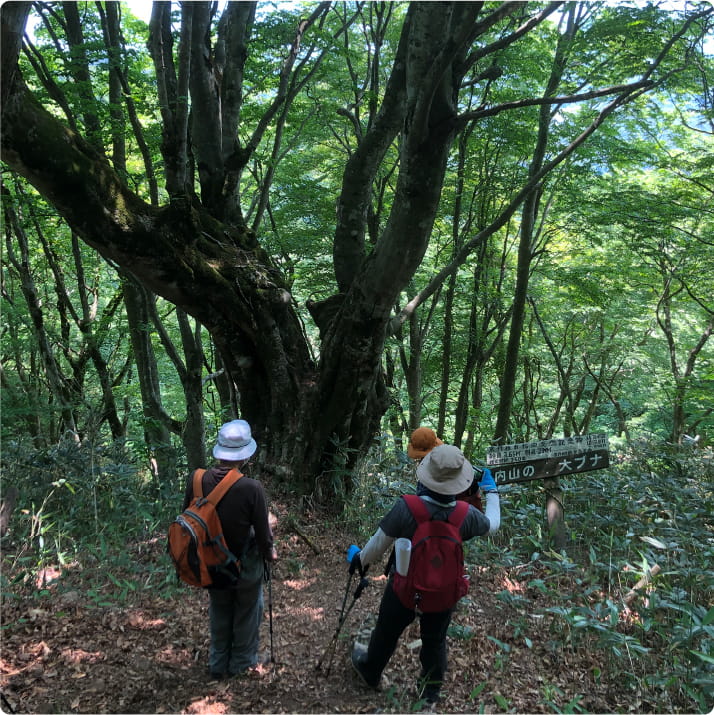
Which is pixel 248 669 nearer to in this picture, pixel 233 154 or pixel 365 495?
pixel 365 495

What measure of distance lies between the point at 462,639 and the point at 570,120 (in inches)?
362

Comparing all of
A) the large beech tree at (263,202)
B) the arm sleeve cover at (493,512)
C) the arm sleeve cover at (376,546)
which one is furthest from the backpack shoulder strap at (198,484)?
the large beech tree at (263,202)

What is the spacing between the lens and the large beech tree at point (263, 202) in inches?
166

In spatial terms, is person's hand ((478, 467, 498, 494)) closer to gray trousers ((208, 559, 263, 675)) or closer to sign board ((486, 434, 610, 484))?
sign board ((486, 434, 610, 484))

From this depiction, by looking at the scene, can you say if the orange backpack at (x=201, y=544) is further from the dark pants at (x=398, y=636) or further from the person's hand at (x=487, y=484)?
the person's hand at (x=487, y=484)

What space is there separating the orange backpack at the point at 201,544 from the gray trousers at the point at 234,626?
0.26 meters

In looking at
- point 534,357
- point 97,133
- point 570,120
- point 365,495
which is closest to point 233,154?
point 97,133

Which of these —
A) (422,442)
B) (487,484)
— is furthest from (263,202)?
(487,484)

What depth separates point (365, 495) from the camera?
6.13m

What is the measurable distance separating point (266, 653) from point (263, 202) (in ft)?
18.2

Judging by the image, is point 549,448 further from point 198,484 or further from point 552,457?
point 198,484

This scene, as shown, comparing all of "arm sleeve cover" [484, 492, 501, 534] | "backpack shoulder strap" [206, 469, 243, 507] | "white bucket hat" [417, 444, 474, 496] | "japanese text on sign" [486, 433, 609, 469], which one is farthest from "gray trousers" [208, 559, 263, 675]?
"japanese text on sign" [486, 433, 609, 469]

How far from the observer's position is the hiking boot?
341 cm

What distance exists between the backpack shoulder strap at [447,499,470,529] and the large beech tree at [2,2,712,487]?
2.50 metres
